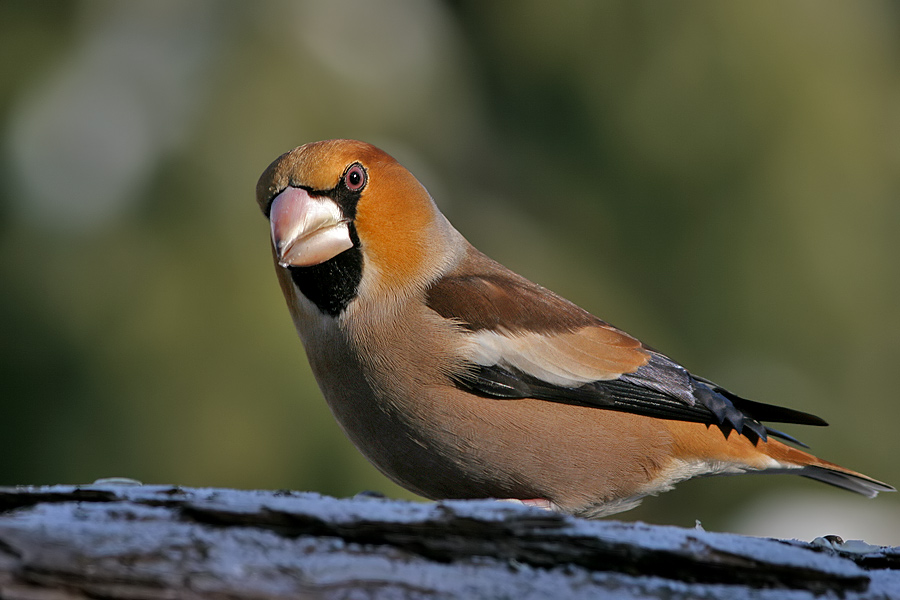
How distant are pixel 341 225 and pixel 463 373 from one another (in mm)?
584

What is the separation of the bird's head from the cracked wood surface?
1.07 meters

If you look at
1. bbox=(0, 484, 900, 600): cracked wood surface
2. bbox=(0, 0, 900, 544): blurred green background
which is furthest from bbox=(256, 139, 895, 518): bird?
bbox=(0, 0, 900, 544): blurred green background

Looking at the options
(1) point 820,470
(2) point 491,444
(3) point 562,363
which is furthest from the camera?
(1) point 820,470

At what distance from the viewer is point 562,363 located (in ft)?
9.32

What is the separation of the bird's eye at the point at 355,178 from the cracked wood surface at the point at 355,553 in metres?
1.30

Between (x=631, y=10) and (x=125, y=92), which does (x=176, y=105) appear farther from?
(x=631, y=10)

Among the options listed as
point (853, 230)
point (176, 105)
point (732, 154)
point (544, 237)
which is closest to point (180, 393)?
point (176, 105)

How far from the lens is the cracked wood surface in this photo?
1.41 m

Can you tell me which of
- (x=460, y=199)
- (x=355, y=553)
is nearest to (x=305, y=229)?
(x=355, y=553)

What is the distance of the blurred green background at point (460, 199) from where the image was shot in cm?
524

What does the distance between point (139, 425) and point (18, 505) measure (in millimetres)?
3689

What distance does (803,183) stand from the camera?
25.6 feet

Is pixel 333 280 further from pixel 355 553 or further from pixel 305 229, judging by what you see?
pixel 355 553

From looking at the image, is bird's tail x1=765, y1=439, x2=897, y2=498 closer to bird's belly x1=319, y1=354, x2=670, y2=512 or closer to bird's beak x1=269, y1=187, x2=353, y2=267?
bird's belly x1=319, y1=354, x2=670, y2=512
